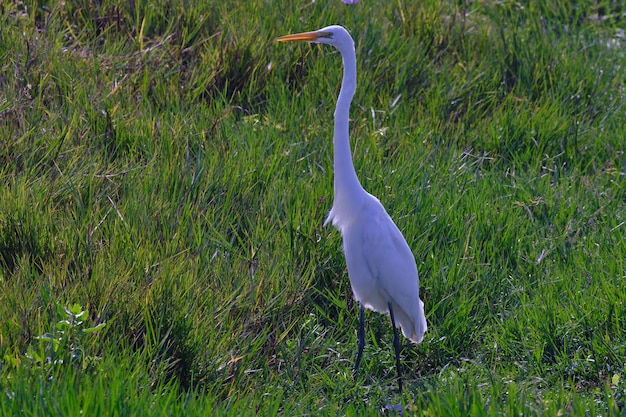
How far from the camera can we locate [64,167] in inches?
155

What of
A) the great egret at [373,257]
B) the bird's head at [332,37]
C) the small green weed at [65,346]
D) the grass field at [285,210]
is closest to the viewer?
the small green weed at [65,346]

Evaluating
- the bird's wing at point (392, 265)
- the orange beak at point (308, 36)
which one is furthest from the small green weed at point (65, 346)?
the orange beak at point (308, 36)

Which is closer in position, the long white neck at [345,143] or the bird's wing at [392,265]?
the long white neck at [345,143]

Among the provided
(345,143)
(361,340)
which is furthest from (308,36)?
(361,340)

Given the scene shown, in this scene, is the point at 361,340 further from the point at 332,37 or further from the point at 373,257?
the point at 332,37

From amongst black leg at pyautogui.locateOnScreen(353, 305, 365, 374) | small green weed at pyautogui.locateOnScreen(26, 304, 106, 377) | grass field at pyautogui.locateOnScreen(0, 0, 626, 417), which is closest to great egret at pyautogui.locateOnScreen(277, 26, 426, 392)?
black leg at pyautogui.locateOnScreen(353, 305, 365, 374)

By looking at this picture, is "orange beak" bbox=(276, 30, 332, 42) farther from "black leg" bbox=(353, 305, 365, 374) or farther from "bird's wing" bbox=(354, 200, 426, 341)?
"black leg" bbox=(353, 305, 365, 374)

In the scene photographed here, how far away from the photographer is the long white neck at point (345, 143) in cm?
339

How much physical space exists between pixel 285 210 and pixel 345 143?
0.58 meters

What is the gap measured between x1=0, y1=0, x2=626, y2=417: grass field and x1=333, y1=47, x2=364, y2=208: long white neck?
33 centimetres

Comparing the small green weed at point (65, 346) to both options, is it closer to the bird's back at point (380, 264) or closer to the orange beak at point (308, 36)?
the bird's back at point (380, 264)

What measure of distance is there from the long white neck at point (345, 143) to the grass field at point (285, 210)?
331 millimetres

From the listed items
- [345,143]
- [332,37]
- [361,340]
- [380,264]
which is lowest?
[361,340]

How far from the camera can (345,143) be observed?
343 cm
